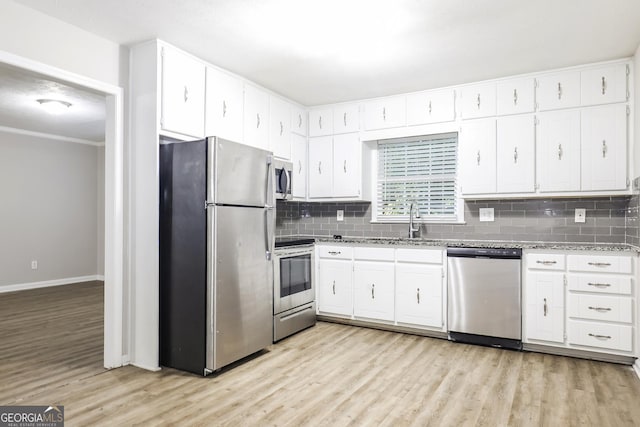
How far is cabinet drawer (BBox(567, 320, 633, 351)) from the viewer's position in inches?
127

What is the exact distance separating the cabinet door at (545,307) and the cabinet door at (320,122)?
2.65 m

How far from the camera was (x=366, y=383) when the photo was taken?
9.40ft

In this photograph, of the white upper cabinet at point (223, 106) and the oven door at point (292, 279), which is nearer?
the white upper cabinet at point (223, 106)

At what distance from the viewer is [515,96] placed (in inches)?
153

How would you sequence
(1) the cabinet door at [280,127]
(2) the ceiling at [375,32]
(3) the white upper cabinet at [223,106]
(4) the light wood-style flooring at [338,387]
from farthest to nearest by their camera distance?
(1) the cabinet door at [280,127] → (3) the white upper cabinet at [223,106] → (2) the ceiling at [375,32] → (4) the light wood-style flooring at [338,387]

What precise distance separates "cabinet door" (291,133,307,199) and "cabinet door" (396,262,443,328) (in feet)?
4.84

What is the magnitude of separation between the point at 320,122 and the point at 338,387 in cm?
313

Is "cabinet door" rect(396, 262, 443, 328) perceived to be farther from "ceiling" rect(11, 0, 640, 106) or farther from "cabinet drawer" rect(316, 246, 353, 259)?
"ceiling" rect(11, 0, 640, 106)

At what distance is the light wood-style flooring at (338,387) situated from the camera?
2367 mm

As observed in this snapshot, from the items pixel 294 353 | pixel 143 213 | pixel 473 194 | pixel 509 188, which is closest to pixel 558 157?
pixel 509 188

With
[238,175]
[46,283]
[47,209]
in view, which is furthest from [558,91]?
[46,283]

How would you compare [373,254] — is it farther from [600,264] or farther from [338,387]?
[600,264]

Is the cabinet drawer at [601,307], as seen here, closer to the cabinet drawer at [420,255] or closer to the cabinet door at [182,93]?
the cabinet drawer at [420,255]

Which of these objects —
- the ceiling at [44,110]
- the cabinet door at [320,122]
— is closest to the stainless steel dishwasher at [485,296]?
the cabinet door at [320,122]
